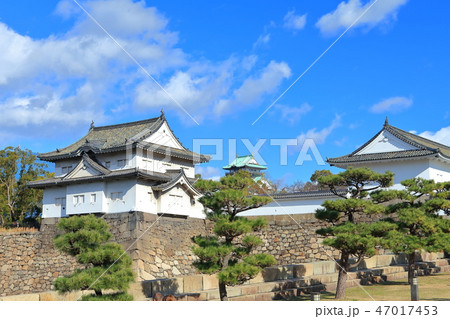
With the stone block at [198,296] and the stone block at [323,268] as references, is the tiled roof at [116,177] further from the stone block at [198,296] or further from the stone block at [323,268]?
the stone block at [198,296]

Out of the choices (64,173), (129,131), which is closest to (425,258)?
(129,131)

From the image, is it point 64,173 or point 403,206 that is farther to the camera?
point 64,173

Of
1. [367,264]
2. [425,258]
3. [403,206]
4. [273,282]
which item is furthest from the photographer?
[425,258]

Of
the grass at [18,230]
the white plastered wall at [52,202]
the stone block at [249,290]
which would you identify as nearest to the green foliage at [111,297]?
the stone block at [249,290]

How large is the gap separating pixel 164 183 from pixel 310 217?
310 inches

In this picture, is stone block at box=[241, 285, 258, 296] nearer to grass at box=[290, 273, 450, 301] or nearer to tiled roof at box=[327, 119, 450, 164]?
grass at box=[290, 273, 450, 301]

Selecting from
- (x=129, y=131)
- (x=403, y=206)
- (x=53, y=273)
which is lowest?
(x=53, y=273)

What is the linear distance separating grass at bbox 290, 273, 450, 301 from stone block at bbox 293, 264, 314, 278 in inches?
67.1

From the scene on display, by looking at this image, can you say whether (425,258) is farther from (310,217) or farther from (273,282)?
(273,282)

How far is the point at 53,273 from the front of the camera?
86.9ft

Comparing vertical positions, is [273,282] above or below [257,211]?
below

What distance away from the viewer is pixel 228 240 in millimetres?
13078

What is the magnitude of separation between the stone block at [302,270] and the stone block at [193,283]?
3.70 metres

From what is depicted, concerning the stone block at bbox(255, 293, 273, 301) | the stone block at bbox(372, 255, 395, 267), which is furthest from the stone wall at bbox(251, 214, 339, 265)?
the stone block at bbox(255, 293, 273, 301)
